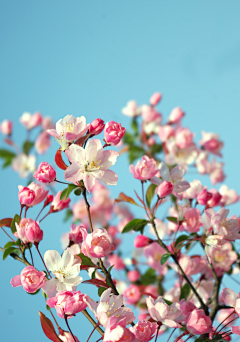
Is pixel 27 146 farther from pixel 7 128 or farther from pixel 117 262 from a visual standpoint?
pixel 117 262

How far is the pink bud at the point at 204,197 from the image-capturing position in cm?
111

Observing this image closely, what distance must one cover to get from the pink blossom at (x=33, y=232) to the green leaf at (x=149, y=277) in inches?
39.2

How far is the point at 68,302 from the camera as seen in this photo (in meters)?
0.64

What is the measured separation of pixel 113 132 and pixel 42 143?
2063mm

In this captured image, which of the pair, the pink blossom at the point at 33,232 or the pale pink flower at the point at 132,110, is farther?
the pale pink flower at the point at 132,110

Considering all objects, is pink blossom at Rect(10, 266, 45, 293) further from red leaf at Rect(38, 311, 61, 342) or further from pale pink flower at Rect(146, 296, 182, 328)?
→ pale pink flower at Rect(146, 296, 182, 328)

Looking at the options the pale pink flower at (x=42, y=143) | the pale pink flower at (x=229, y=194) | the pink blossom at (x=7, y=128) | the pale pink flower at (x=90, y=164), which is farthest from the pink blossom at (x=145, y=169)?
the pink blossom at (x=7, y=128)

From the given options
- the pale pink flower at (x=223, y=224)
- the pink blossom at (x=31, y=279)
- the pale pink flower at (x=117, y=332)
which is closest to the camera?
the pale pink flower at (x=117, y=332)

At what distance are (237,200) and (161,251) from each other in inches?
17.0

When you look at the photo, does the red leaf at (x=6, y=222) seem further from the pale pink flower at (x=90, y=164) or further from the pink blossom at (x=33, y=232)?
the pale pink flower at (x=90, y=164)

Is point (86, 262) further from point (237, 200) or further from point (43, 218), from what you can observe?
point (237, 200)

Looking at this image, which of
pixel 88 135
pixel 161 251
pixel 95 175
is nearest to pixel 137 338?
pixel 95 175

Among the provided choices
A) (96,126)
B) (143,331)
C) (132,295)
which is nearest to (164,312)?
(143,331)

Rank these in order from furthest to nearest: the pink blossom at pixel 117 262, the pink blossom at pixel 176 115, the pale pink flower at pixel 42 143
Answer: the pale pink flower at pixel 42 143 < the pink blossom at pixel 176 115 < the pink blossom at pixel 117 262
